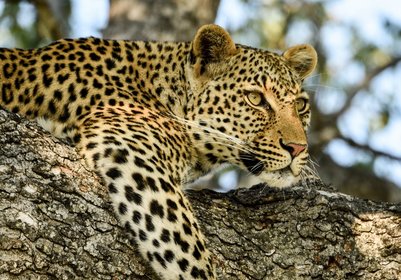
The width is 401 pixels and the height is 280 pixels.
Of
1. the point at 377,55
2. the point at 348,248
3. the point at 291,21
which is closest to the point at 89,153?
the point at 348,248

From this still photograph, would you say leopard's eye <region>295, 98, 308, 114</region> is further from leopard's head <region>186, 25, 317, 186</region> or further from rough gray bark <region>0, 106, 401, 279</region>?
rough gray bark <region>0, 106, 401, 279</region>

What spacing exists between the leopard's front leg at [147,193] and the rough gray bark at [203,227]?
3.9 inches

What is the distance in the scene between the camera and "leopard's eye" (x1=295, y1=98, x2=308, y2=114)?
273 inches

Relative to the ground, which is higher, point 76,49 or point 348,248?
point 76,49

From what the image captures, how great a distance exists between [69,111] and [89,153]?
89 centimetres

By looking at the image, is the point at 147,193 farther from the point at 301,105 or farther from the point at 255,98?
the point at 301,105

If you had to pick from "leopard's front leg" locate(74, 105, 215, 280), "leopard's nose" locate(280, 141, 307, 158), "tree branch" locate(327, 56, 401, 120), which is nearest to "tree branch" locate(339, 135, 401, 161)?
"tree branch" locate(327, 56, 401, 120)

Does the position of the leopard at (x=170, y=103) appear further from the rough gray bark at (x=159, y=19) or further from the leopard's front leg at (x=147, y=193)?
the rough gray bark at (x=159, y=19)

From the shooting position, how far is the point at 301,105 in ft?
22.9

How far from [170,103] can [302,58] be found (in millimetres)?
1431

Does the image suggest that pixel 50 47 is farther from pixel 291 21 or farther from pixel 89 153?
pixel 291 21

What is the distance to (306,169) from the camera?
268 inches

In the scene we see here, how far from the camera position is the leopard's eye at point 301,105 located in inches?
273

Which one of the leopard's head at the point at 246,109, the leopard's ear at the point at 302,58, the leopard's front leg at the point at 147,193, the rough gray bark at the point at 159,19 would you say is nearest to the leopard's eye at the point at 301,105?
the leopard's head at the point at 246,109
